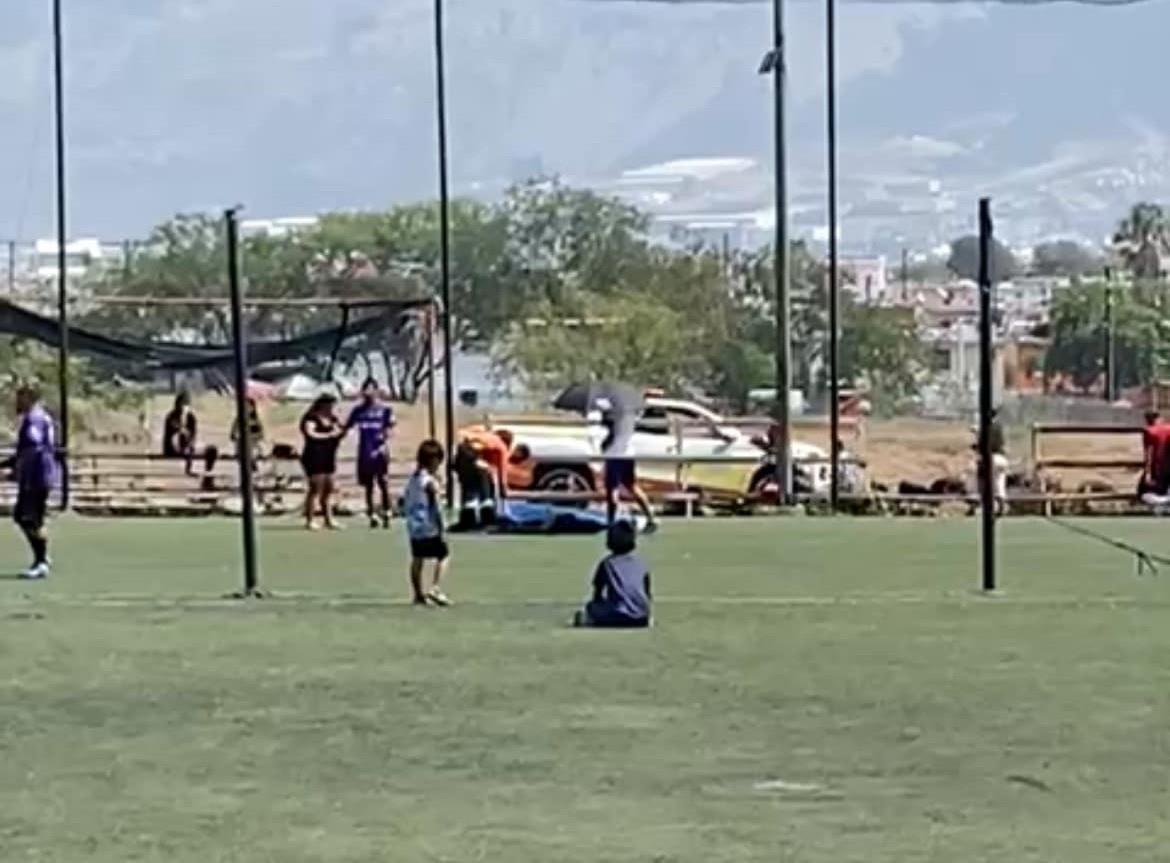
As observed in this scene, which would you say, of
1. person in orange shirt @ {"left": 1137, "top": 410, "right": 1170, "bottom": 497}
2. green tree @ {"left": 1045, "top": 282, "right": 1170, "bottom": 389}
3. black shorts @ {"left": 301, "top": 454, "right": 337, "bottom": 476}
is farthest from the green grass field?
green tree @ {"left": 1045, "top": 282, "right": 1170, "bottom": 389}

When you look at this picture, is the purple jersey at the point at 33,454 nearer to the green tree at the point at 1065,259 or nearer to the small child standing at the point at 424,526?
the small child standing at the point at 424,526

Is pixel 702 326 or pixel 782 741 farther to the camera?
pixel 702 326

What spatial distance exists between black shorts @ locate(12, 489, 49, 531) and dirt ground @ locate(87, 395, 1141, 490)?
43.3 ft

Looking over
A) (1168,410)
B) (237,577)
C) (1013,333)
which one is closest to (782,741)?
(237,577)

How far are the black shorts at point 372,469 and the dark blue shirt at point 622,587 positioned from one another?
45.1 feet

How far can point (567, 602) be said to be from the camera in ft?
73.0

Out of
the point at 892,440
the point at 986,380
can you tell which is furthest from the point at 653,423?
the point at 986,380

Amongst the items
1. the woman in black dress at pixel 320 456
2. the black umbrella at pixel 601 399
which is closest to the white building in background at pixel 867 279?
the black umbrella at pixel 601 399

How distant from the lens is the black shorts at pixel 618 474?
110 feet

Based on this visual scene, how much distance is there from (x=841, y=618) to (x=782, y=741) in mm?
7133

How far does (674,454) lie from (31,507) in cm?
1542

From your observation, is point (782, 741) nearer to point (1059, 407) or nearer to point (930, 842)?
point (930, 842)

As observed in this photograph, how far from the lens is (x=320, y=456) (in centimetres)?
3275

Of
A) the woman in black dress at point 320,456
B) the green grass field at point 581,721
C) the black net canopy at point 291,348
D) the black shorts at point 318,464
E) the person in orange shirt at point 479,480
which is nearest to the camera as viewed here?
the green grass field at point 581,721
